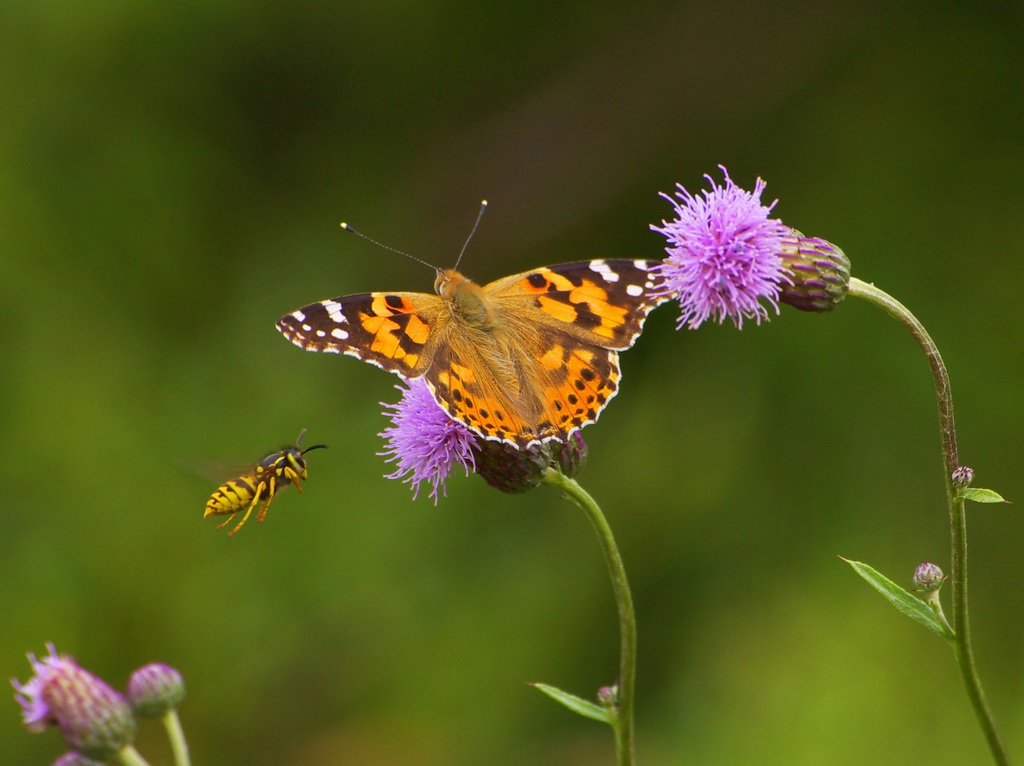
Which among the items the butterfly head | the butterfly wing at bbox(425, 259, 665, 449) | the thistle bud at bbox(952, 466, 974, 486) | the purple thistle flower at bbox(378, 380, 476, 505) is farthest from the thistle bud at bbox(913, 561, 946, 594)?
the butterfly head

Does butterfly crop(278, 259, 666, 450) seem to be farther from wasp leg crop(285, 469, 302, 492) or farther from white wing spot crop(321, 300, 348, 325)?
wasp leg crop(285, 469, 302, 492)

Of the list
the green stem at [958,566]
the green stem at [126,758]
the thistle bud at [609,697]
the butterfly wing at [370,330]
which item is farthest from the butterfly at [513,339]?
the green stem at [126,758]

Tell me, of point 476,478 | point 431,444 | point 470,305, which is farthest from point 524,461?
point 476,478

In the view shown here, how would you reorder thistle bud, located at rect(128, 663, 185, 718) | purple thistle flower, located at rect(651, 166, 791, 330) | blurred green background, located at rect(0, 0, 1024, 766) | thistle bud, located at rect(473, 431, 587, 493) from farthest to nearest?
blurred green background, located at rect(0, 0, 1024, 766) → thistle bud, located at rect(473, 431, 587, 493) → purple thistle flower, located at rect(651, 166, 791, 330) → thistle bud, located at rect(128, 663, 185, 718)

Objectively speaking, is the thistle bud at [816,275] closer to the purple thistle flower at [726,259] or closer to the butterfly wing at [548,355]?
the purple thistle flower at [726,259]

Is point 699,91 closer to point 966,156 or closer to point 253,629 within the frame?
point 966,156

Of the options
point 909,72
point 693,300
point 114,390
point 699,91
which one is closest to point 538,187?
point 699,91
